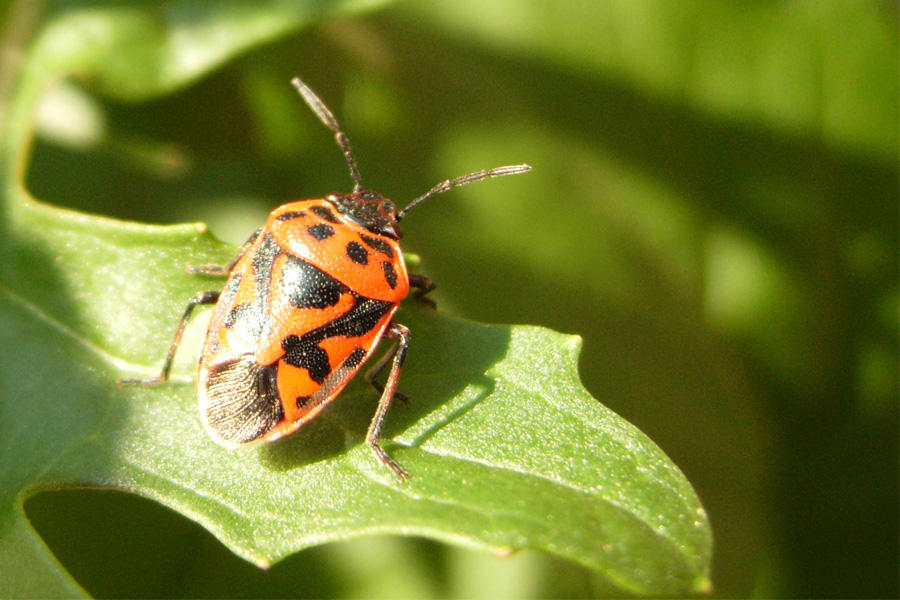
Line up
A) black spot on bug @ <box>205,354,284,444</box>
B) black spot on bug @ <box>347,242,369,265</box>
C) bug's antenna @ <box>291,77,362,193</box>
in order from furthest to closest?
bug's antenna @ <box>291,77,362,193</box>, black spot on bug @ <box>347,242,369,265</box>, black spot on bug @ <box>205,354,284,444</box>

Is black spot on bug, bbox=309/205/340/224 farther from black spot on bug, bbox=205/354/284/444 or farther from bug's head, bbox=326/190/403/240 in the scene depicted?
black spot on bug, bbox=205/354/284/444

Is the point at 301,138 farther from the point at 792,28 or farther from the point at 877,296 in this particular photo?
the point at 877,296

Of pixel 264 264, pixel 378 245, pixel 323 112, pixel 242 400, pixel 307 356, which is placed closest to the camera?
pixel 242 400

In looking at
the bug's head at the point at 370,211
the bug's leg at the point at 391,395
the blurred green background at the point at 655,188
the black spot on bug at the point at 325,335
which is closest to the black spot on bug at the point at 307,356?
the black spot on bug at the point at 325,335

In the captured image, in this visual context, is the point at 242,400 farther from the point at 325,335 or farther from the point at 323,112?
the point at 323,112

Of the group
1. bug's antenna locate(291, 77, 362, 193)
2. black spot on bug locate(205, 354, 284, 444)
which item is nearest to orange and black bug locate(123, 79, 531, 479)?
black spot on bug locate(205, 354, 284, 444)

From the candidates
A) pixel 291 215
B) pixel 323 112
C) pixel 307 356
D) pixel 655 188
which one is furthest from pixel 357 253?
pixel 655 188
